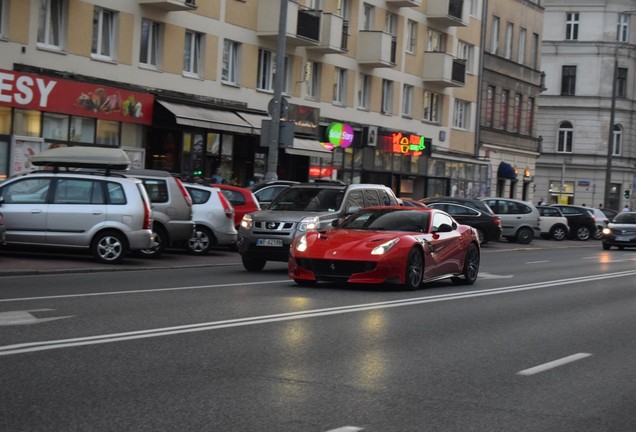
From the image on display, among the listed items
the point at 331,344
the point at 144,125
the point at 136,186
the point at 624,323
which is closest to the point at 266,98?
the point at 144,125

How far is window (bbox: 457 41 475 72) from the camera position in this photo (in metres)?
57.3

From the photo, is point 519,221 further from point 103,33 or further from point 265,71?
point 103,33

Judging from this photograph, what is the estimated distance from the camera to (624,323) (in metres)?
14.3

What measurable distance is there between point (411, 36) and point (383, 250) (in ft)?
119

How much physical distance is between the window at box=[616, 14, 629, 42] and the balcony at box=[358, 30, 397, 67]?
41515 mm

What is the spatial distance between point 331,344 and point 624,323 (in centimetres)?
506

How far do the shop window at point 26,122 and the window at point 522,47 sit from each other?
38.7 m

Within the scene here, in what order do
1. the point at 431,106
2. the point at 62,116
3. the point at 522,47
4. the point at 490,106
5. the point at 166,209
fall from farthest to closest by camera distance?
the point at 522,47
the point at 490,106
the point at 431,106
the point at 62,116
the point at 166,209

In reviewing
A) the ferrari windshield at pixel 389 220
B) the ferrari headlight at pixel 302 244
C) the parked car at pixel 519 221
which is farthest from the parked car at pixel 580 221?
the ferrari headlight at pixel 302 244

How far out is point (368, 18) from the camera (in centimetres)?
4809

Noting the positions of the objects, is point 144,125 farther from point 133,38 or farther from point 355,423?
point 355,423

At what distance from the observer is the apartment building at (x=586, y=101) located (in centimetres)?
8331

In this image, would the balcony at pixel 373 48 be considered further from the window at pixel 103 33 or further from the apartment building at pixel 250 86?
the window at pixel 103 33

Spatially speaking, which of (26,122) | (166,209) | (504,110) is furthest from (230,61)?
(504,110)
